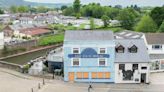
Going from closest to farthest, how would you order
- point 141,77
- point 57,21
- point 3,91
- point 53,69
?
1. point 3,91
2. point 141,77
3. point 53,69
4. point 57,21

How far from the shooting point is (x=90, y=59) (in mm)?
33062

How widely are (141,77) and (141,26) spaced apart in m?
33.2

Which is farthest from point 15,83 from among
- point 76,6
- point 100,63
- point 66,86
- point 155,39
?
point 76,6

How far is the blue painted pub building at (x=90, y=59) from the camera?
33.0m

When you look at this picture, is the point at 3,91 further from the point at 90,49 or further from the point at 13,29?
the point at 13,29

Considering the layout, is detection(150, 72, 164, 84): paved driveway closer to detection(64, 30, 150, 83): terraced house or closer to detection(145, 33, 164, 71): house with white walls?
detection(145, 33, 164, 71): house with white walls

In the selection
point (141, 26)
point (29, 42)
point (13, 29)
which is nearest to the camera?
point (29, 42)

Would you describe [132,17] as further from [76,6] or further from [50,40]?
[76,6]

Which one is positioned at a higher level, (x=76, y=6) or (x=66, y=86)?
(x=76, y=6)

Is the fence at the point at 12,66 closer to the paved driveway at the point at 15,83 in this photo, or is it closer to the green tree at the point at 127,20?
the paved driveway at the point at 15,83

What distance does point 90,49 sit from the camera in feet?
108

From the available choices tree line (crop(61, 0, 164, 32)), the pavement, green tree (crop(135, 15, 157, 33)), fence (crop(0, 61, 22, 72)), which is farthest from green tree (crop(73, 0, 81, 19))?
the pavement

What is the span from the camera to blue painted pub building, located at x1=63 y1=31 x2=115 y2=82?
32969 millimetres

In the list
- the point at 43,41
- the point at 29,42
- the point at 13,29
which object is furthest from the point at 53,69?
the point at 13,29
